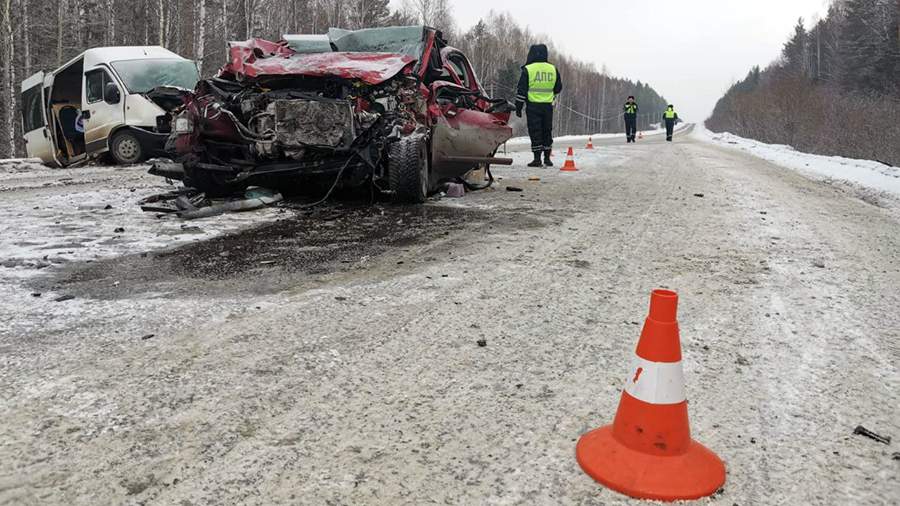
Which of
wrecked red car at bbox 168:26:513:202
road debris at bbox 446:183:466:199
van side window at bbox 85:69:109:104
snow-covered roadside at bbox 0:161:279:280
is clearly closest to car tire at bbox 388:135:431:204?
wrecked red car at bbox 168:26:513:202

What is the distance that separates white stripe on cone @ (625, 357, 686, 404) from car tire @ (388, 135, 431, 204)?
4.04 m

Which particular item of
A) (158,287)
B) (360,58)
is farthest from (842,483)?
(360,58)

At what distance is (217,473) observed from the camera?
1553 millimetres

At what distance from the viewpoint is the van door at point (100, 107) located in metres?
10.8

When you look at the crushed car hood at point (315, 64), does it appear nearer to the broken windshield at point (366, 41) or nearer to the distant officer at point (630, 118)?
the broken windshield at point (366, 41)

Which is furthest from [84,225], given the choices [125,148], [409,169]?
[125,148]

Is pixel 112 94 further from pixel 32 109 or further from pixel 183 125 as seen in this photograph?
Answer: pixel 183 125

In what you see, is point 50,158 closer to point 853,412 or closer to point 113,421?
point 113,421

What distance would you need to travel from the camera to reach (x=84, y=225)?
5078mm

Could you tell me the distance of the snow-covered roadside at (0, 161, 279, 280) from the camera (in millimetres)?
4004

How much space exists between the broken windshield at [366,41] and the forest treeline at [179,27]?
49.7ft

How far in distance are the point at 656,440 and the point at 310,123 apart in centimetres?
448

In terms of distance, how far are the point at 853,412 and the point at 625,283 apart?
1509 millimetres

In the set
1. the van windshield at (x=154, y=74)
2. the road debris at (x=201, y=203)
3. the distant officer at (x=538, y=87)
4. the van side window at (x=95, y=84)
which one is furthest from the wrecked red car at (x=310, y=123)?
the van side window at (x=95, y=84)
